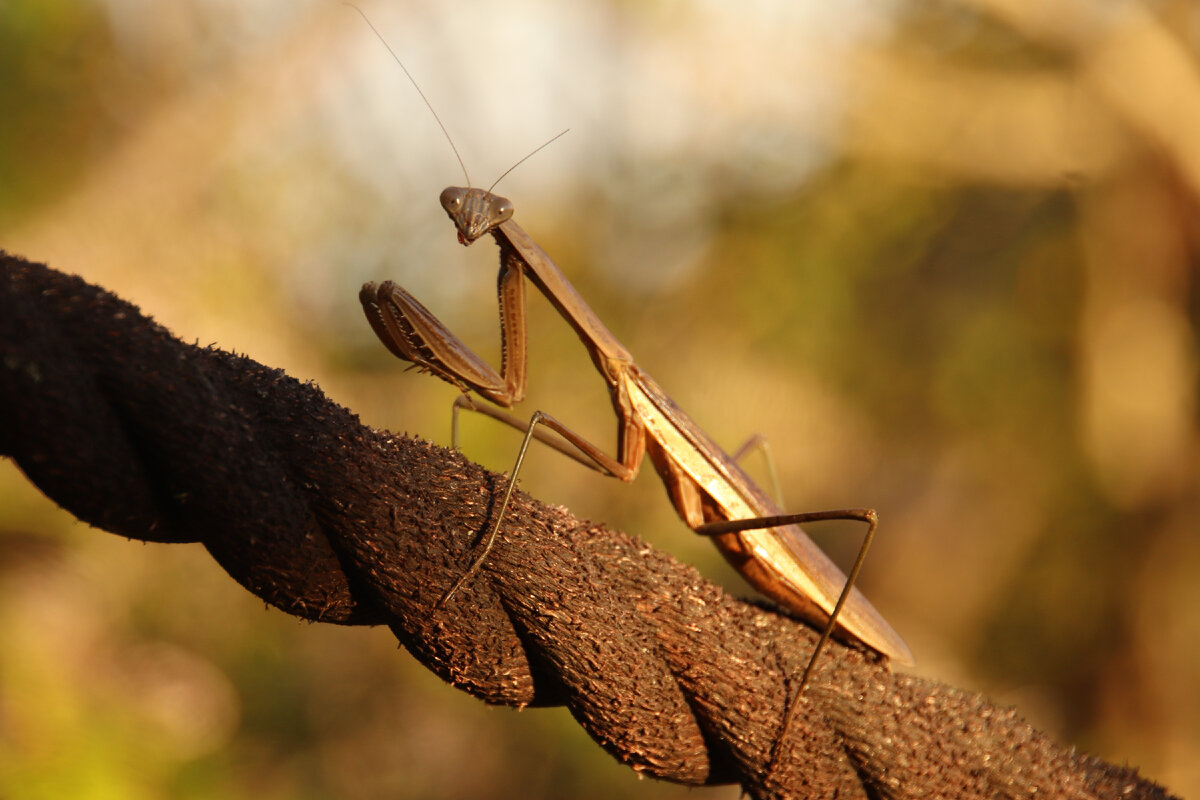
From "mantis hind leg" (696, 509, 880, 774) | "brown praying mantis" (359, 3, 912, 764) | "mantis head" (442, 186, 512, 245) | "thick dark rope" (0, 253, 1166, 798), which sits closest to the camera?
"thick dark rope" (0, 253, 1166, 798)

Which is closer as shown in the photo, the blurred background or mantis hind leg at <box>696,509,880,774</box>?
mantis hind leg at <box>696,509,880,774</box>

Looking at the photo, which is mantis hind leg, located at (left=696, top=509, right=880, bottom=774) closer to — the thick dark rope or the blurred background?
the thick dark rope

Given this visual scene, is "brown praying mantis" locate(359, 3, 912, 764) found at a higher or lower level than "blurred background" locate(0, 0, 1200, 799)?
lower

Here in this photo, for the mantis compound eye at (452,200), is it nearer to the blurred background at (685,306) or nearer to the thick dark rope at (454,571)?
the thick dark rope at (454,571)

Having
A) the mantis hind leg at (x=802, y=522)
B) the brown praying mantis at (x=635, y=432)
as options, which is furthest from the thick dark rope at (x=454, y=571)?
the brown praying mantis at (x=635, y=432)

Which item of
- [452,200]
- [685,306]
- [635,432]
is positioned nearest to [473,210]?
[452,200]

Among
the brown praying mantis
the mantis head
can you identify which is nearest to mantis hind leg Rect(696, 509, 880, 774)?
the brown praying mantis

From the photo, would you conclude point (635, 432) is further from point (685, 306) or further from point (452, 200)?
point (685, 306)
